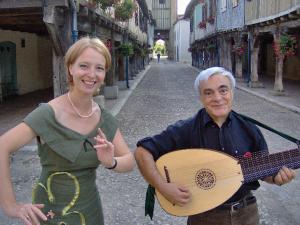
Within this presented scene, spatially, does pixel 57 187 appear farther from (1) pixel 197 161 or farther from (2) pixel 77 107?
(1) pixel 197 161

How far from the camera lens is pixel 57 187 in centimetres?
208

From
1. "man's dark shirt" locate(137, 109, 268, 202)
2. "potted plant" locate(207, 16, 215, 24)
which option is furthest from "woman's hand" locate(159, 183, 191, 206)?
"potted plant" locate(207, 16, 215, 24)

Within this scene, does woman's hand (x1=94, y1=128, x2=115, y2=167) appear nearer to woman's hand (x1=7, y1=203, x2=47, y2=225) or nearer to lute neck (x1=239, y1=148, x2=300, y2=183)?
woman's hand (x1=7, y1=203, x2=47, y2=225)

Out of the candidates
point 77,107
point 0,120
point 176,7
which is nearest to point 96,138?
point 77,107

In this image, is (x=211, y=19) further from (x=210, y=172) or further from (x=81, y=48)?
(x=81, y=48)

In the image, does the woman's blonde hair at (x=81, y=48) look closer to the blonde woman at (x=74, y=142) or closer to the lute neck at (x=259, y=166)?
the blonde woman at (x=74, y=142)

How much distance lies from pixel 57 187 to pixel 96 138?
1.08ft

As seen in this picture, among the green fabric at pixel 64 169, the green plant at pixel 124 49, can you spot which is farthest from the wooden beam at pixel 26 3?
the green plant at pixel 124 49

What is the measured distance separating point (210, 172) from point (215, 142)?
0.54 ft

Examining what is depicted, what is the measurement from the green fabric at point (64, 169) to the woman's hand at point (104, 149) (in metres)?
0.09

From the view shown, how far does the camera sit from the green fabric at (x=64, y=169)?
2.03m

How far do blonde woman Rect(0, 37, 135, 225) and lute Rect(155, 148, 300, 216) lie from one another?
325 mm

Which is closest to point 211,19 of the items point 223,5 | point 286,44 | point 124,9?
point 223,5

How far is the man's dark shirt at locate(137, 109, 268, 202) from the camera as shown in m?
2.34
